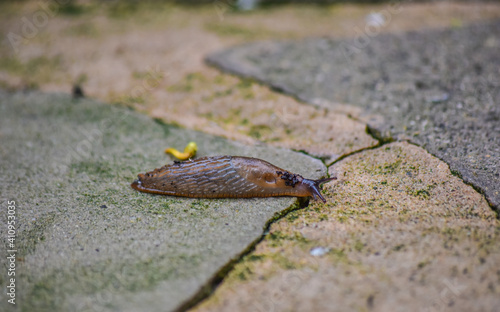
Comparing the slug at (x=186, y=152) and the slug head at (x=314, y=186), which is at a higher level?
the slug head at (x=314, y=186)

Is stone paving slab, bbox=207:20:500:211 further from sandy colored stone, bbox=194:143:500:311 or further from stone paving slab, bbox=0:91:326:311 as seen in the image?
stone paving slab, bbox=0:91:326:311

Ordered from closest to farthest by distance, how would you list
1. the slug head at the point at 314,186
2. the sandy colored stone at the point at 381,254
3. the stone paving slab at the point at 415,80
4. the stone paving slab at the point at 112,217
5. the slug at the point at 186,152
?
the sandy colored stone at the point at 381,254 → the stone paving slab at the point at 112,217 → the slug head at the point at 314,186 → the stone paving slab at the point at 415,80 → the slug at the point at 186,152

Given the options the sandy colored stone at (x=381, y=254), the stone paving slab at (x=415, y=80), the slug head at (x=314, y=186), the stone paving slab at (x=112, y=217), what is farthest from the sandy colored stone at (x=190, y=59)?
the sandy colored stone at (x=381, y=254)

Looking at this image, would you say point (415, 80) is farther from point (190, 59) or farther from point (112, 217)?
point (112, 217)

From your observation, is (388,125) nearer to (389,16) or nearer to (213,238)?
(213,238)

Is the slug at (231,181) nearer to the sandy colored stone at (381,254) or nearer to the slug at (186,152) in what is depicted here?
the sandy colored stone at (381,254)

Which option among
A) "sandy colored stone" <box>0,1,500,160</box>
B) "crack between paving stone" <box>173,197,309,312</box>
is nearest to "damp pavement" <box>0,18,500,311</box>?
"crack between paving stone" <box>173,197,309,312</box>
